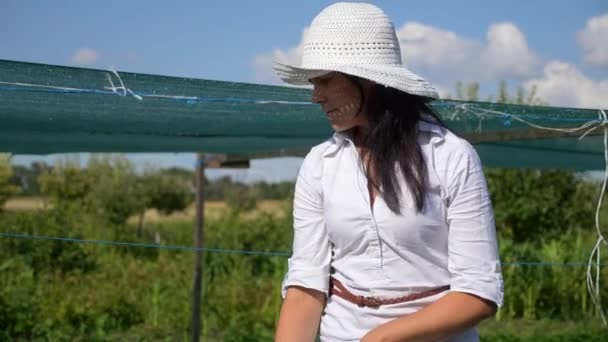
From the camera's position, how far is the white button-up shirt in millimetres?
1934

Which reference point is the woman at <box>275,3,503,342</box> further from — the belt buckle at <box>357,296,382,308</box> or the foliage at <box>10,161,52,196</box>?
the foliage at <box>10,161,52,196</box>

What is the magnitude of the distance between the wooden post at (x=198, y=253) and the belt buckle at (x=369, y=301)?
5.84 meters

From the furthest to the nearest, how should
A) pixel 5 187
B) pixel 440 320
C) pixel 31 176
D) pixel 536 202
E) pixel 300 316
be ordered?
pixel 31 176, pixel 5 187, pixel 536 202, pixel 300 316, pixel 440 320

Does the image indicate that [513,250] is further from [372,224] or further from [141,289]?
[372,224]

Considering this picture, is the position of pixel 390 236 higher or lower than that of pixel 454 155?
lower

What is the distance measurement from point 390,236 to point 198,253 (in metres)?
6.18

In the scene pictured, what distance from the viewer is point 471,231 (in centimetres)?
193

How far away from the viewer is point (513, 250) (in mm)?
10898

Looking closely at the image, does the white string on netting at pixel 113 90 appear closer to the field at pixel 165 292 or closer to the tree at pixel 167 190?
the field at pixel 165 292

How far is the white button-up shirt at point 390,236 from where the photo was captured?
1934 millimetres

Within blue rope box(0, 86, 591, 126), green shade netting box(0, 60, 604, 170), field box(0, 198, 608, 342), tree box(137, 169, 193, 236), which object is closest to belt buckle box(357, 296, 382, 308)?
green shade netting box(0, 60, 604, 170)

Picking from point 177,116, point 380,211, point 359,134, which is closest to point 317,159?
point 359,134

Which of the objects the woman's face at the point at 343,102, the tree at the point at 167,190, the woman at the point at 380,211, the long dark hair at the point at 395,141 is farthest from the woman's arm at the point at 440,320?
the tree at the point at 167,190

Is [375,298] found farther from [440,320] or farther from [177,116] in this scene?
[177,116]
